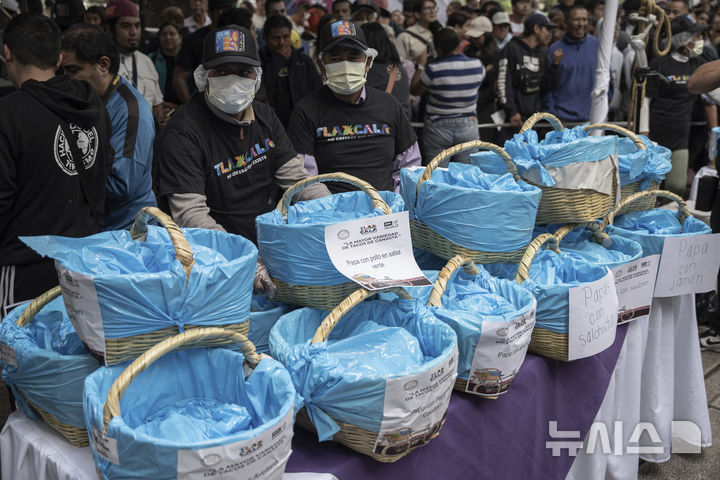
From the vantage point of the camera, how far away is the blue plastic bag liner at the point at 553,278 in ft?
5.87

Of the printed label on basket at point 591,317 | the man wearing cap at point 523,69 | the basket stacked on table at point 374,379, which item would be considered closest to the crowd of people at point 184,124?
the basket stacked on table at point 374,379

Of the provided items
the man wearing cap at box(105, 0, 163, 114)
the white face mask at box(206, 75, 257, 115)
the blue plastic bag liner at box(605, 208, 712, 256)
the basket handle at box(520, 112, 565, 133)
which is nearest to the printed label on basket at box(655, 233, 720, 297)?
the blue plastic bag liner at box(605, 208, 712, 256)

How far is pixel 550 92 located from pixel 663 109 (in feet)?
3.34

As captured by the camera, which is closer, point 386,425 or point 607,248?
point 386,425

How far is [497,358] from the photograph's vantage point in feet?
5.11

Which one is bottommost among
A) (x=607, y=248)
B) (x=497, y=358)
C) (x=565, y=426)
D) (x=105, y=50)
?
(x=565, y=426)

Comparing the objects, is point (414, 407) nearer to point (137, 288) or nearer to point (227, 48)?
point (137, 288)

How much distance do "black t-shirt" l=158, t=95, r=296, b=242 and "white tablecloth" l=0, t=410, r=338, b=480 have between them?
88 centimetres

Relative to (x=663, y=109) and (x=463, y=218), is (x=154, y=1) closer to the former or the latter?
(x=663, y=109)

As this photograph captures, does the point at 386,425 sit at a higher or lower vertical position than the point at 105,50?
lower

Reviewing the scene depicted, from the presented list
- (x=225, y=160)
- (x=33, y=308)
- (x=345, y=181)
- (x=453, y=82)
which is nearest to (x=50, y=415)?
(x=33, y=308)

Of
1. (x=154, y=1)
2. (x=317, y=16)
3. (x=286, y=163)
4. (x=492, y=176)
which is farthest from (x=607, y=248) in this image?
(x=154, y=1)

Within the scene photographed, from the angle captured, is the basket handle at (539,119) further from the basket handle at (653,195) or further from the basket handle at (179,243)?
the basket handle at (179,243)

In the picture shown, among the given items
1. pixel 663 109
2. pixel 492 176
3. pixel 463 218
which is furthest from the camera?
pixel 663 109
